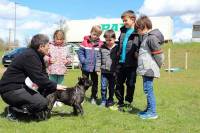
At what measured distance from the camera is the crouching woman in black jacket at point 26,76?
7.15 meters

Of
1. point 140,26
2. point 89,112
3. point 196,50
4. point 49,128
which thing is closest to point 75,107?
point 89,112

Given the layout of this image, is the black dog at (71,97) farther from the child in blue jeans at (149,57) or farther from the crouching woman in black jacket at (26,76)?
the child in blue jeans at (149,57)

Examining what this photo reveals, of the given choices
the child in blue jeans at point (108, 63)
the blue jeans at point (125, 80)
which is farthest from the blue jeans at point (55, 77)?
the blue jeans at point (125, 80)

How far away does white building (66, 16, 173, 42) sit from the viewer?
147 feet

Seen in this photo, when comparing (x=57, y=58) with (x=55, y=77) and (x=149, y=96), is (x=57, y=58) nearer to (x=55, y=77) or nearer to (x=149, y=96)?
(x=55, y=77)

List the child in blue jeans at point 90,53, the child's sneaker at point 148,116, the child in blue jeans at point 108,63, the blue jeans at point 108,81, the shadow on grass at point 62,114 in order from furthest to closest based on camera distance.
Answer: the child in blue jeans at point 90,53 < the blue jeans at point 108,81 < the child in blue jeans at point 108,63 < the shadow on grass at point 62,114 < the child's sneaker at point 148,116

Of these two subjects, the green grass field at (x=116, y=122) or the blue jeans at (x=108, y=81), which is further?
the blue jeans at (x=108, y=81)

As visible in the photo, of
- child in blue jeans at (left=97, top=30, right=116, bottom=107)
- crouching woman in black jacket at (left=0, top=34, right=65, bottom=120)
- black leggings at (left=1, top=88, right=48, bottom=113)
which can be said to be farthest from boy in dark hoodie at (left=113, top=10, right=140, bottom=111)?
black leggings at (left=1, top=88, right=48, bottom=113)

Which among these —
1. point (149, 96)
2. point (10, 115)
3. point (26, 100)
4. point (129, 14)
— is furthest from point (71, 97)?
point (129, 14)

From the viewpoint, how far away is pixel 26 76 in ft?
23.9

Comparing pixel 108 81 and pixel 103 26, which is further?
pixel 103 26

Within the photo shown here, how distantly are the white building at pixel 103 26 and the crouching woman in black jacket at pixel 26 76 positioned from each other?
3595 cm

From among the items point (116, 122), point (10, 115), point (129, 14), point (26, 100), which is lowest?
point (116, 122)

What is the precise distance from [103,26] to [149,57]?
3836 centimetres
